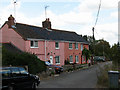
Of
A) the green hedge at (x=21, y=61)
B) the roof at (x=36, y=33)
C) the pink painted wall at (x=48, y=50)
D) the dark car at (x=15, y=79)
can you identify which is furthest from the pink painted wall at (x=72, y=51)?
the dark car at (x=15, y=79)

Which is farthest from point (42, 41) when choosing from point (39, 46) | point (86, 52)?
→ point (86, 52)

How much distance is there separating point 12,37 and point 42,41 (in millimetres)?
4745

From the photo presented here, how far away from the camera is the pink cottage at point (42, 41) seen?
28766mm

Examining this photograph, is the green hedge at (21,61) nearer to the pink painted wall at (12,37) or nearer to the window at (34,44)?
the pink painted wall at (12,37)

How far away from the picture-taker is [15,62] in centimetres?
A: 1861

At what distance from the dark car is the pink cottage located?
49.3 ft

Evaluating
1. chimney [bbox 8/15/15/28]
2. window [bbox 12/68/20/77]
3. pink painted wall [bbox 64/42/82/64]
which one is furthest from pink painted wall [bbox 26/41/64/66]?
window [bbox 12/68/20/77]

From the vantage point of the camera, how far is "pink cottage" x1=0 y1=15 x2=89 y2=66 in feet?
94.4

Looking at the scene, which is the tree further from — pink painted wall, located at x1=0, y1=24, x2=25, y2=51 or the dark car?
the dark car

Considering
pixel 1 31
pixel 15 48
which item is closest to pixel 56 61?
pixel 15 48

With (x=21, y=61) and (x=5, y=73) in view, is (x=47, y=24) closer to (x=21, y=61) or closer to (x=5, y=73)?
(x=21, y=61)

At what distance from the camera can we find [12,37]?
29.7 meters

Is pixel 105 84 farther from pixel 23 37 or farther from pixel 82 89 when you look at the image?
pixel 23 37

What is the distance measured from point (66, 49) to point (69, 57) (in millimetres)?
2263
